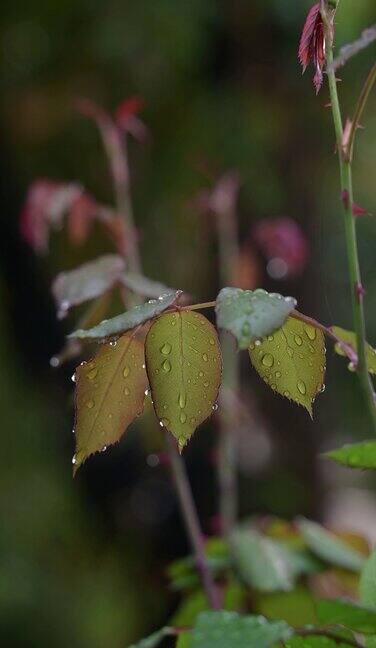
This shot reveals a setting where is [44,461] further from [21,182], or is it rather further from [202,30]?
[202,30]

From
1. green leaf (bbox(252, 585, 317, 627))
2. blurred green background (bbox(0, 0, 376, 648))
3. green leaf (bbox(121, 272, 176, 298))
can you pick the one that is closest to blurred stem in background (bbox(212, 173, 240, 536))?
green leaf (bbox(252, 585, 317, 627))

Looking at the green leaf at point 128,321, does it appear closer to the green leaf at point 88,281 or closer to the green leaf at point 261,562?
the green leaf at point 88,281

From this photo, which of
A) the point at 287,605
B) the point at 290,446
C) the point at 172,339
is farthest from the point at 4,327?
the point at 172,339

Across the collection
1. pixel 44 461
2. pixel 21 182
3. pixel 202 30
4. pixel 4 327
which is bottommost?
pixel 44 461

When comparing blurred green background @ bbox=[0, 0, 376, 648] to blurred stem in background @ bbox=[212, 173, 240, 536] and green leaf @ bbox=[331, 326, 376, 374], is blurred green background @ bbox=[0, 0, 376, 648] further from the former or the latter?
green leaf @ bbox=[331, 326, 376, 374]

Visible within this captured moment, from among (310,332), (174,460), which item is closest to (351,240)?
(310,332)

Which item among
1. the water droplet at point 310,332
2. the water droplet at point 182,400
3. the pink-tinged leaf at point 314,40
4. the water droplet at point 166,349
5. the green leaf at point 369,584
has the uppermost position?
the pink-tinged leaf at point 314,40

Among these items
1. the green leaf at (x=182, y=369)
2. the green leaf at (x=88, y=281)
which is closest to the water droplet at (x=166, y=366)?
the green leaf at (x=182, y=369)
